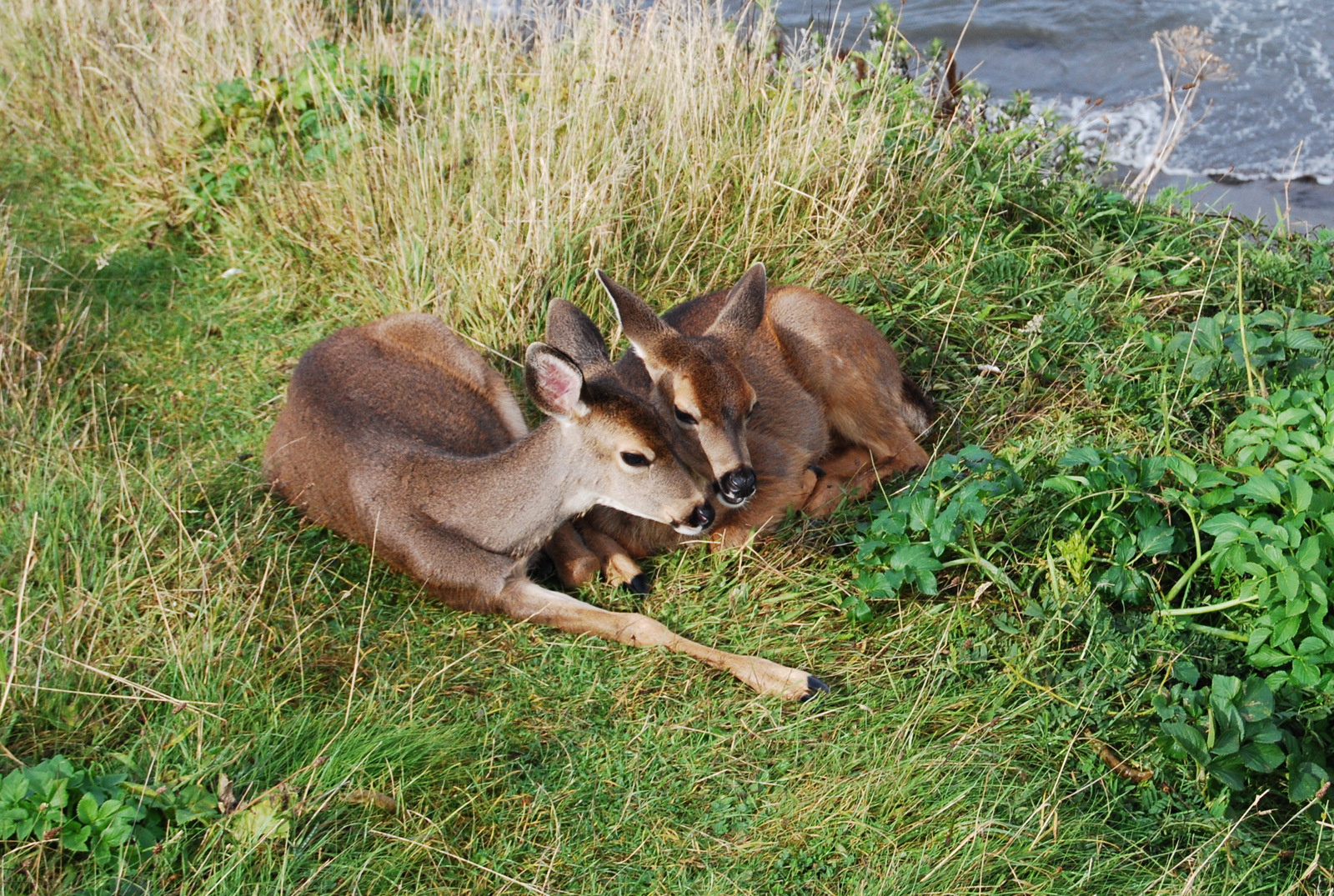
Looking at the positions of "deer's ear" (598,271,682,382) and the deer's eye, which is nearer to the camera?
the deer's eye

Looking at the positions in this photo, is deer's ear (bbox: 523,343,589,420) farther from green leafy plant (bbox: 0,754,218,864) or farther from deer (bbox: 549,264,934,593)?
green leafy plant (bbox: 0,754,218,864)

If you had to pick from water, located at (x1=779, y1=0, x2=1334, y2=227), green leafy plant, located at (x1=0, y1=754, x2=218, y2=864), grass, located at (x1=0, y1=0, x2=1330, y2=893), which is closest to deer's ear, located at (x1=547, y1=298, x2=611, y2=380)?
grass, located at (x1=0, y1=0, x2=1330, y2=893)

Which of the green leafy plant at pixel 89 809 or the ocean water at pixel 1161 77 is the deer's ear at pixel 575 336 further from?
the ocean water at pixel 1161 77

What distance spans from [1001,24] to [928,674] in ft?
32.3

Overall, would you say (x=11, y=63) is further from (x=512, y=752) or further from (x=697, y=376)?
(x=512, y=752)

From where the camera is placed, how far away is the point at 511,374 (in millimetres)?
5855

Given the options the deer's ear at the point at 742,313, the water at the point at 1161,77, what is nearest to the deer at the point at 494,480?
the deer's ear at the point at 742,313

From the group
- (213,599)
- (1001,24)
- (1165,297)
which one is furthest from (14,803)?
(1001,24)

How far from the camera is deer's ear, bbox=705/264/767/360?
16.6ft

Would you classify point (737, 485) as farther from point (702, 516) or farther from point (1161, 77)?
point (1161, 77)

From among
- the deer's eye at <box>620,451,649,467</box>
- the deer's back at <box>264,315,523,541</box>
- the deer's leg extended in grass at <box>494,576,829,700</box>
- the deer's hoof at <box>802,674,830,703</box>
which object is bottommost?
the deer's leg extended in grass at <box>494,576,829,700</box>

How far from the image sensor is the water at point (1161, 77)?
31.2ft

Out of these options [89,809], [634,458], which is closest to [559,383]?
[634,458]

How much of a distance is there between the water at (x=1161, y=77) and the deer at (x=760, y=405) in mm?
4428
